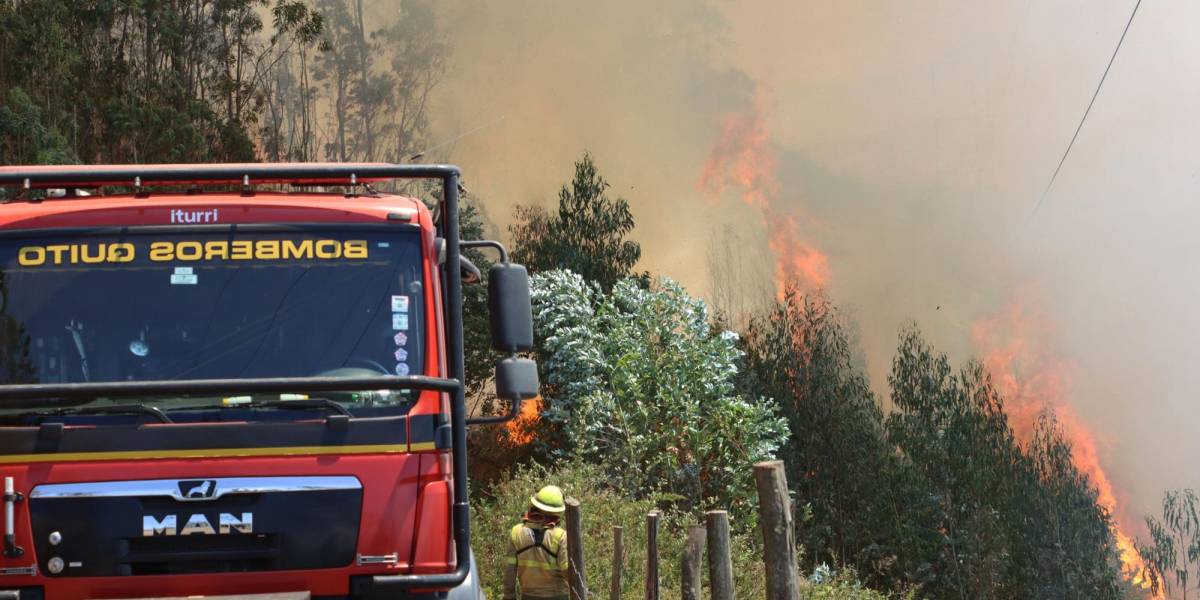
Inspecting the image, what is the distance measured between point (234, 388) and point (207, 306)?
0.60 m

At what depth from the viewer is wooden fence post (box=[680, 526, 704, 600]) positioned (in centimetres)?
1156

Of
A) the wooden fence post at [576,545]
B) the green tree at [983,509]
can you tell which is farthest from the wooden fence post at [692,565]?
the green tree at [983,509]

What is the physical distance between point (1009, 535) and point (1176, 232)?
3439 centimetres

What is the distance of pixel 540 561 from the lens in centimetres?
1139

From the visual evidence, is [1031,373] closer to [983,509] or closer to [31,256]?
[983,509]

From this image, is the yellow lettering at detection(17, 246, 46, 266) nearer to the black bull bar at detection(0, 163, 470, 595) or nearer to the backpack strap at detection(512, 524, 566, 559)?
the black bull bar at detection(0, 163, 470, 595)

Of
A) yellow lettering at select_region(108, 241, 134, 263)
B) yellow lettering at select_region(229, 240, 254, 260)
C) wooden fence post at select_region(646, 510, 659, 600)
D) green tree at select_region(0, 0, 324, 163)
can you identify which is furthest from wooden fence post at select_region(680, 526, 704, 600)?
green tree at select_region(0, 0, 324, 163)

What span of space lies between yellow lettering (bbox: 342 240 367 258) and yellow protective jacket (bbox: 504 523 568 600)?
188 inches

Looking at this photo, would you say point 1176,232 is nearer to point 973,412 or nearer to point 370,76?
point 973,412

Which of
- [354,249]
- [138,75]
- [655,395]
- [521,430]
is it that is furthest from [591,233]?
[354,249]

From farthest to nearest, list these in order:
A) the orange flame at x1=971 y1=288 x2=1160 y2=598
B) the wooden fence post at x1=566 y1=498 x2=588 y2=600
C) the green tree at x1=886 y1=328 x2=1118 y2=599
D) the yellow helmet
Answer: the orange flame at x1=971 y1=288 x2=1160 y2=598 < the green tree at x1=886 y1=328 x2=1118 y2=599 < the wooden fence post at x1=566 y1=498 x2=588 y2=600 < the yellow helmet

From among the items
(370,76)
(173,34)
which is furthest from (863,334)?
(173,34)

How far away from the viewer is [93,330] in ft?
22.7

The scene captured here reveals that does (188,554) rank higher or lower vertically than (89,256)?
lower
